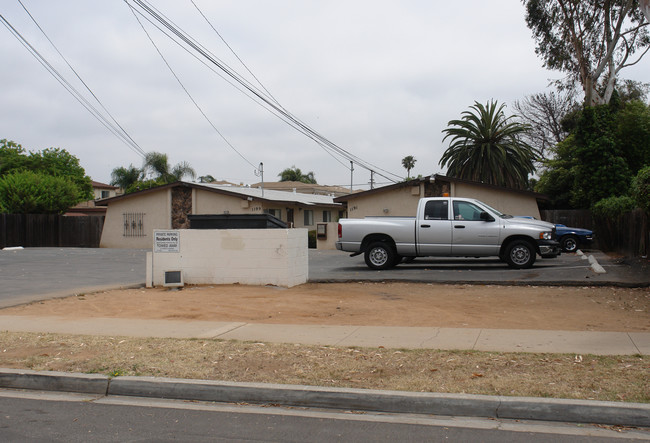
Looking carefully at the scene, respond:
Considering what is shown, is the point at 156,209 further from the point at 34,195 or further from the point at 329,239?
the point at 329,239

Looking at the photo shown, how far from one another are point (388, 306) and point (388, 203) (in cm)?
2063

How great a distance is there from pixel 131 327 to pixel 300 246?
6.16 metres

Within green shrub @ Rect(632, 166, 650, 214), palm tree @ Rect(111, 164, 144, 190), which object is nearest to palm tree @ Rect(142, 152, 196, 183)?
palm tree @ Rect(111, 164, 144, 190)

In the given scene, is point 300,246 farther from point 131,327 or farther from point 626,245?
point 626,245

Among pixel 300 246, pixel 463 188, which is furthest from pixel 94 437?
pixel 463 188

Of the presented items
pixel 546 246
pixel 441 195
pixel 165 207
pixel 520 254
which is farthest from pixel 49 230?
pixel 546 246

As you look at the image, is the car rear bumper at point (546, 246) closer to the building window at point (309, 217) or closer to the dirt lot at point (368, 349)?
the dirt lot at point (368, 349)

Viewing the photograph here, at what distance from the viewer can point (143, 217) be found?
37.5m

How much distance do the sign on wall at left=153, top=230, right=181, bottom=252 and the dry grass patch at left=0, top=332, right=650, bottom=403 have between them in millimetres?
6706

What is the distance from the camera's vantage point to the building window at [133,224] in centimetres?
3750

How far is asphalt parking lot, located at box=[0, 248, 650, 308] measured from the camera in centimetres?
1349

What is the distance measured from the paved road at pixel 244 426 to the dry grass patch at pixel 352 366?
462 millimetres

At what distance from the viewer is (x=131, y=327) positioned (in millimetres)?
9461

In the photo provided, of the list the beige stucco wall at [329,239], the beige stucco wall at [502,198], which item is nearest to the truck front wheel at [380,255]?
the beige stucco wall at [502,198]
